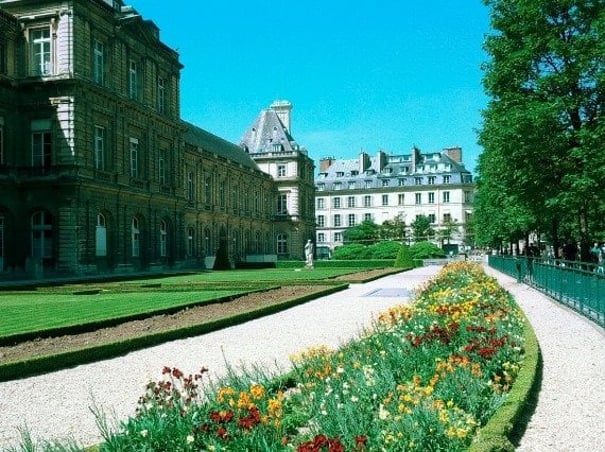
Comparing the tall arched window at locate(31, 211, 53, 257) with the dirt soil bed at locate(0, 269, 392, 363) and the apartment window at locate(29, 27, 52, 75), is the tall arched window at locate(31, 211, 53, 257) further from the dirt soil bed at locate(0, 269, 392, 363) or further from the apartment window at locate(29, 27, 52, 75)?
the dirt soil bed at locate(0, 269, 392, 363)

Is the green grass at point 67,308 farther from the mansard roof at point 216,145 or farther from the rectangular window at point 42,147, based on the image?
the mansard roof at point 216,145

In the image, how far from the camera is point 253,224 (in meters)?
66.4

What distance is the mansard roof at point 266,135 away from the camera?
74875 mm

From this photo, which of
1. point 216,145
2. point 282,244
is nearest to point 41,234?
point 216,145

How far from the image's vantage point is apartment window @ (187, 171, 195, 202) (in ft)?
168

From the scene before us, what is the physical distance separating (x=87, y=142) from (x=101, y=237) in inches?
191

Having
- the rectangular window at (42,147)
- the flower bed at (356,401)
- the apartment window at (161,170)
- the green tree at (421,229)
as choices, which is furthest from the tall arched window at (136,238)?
the green tree at (421,229)

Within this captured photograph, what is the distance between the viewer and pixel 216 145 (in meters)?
63.0

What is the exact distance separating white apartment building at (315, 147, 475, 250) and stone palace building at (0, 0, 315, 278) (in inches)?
2165

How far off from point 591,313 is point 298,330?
5.94 meters

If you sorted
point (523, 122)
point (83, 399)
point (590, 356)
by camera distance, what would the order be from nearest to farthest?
point (83, 399) < point (590, 356) < point (523, 122)

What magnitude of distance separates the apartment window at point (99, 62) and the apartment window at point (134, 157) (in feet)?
13.3

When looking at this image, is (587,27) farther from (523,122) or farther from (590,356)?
(590,356)

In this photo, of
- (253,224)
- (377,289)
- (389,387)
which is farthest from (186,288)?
(253,224)
